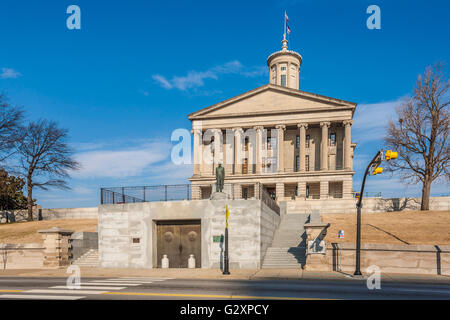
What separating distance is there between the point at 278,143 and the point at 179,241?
128ft

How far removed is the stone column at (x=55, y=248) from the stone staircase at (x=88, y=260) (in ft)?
2.79

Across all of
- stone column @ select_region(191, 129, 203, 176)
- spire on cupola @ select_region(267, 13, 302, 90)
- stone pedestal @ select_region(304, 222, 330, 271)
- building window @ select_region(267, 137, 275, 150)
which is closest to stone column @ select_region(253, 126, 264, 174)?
building window @ select_region(267, 137, 275, 150)

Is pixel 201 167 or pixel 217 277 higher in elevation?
pixel 201 167

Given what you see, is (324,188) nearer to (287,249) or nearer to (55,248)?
(287,249)

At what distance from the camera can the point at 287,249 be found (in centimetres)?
2472

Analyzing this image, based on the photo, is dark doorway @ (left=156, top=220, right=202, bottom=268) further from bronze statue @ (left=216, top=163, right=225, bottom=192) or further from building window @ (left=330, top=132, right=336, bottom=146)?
building window @ (left=330, top=132, right=336, bottom=146)

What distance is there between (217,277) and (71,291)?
7.54 m

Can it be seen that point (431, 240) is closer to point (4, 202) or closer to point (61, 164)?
point (61, 164)

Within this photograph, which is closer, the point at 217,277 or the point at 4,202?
the point at 217,277

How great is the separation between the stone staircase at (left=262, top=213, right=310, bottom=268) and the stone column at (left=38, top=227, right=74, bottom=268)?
13.8 meters

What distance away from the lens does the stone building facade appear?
57062 millimetres
